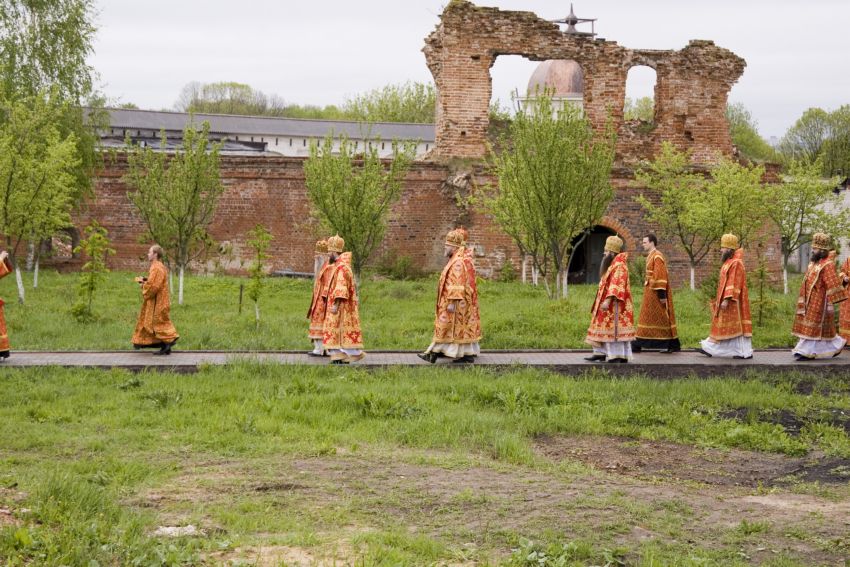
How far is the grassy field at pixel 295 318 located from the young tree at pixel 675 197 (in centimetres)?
287

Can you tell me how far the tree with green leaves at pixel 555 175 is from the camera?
17219 mm

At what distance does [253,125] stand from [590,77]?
35.5 meters

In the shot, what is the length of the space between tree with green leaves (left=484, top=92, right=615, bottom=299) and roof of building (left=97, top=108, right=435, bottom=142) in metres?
35.2

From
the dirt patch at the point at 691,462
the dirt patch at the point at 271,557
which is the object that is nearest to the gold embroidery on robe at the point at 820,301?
the dirt patch at the point at 691,462

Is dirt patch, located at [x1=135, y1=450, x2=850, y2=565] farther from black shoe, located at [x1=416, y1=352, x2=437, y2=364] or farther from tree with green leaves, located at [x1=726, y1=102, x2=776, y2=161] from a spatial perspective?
tree with green leaves, located at [x1=726, y1=102, x2=776, y2=161]

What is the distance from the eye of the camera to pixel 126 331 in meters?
15.6

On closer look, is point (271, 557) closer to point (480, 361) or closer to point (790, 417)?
point (790, 417)

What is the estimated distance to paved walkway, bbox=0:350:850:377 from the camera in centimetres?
1229

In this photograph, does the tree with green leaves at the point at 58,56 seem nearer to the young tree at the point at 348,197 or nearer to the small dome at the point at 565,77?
the young tree at the point at 348,197

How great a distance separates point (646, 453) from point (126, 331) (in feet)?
29.7

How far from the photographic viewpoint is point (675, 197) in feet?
79.9

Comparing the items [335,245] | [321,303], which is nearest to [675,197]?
[335,245]

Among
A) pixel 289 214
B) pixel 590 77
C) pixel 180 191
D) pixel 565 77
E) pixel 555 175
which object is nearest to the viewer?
pixel 555 175

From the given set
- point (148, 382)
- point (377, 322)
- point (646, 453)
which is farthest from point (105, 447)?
point (377, 322)
